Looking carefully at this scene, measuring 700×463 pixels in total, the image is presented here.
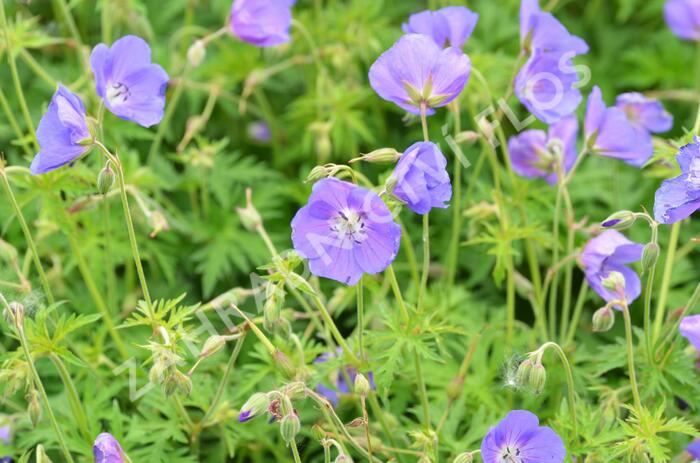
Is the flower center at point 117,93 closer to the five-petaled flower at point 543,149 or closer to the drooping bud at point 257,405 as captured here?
the drooping bud at point 257,405

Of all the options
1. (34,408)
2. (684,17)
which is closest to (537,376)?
(34,408)

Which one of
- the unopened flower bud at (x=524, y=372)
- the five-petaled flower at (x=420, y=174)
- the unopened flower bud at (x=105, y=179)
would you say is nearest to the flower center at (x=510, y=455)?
the unopened flower bud at (x=524, y=372)

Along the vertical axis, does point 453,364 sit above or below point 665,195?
below

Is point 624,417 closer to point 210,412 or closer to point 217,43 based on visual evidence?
point 210,412

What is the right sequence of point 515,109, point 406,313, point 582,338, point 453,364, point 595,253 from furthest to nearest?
point 515,109 < point 582,338 < point 453,364 < point 595,253 < point 406,313

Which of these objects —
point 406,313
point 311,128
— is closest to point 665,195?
point 406,313

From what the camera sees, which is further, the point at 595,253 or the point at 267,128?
the point at 267,128
